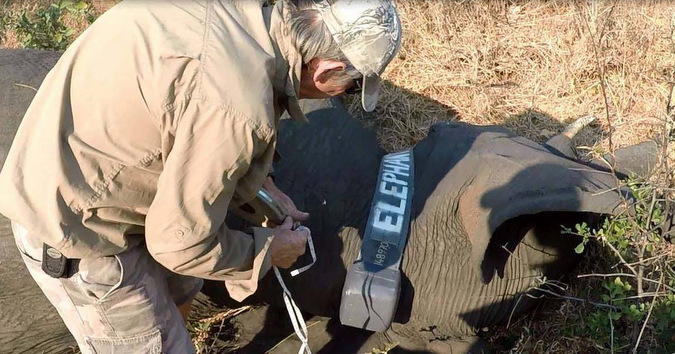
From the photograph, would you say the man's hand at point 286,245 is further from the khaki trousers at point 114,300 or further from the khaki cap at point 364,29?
the khaki cap at point 364,29

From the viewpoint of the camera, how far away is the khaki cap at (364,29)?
8.55 feet

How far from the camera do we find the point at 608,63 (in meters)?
5.55

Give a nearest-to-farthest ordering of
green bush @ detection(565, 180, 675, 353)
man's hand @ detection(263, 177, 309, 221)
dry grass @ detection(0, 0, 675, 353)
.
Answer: green bush @ detection(565, 180, 675, 353) → man's hand @ detection(263, 177, 309, 221) → dry grass @ detection(0, 0, 675, 353)

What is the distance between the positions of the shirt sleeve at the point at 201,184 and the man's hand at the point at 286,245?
302 mm

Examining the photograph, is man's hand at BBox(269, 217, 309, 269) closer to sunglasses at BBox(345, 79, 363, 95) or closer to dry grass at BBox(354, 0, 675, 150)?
sunglasses at BBox(345, 79, 363, 95)

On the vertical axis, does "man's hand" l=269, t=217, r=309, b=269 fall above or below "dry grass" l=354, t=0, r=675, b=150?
above

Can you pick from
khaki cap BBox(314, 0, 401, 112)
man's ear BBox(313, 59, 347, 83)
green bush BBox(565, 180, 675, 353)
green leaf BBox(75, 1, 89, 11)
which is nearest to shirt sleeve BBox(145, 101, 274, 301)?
man's ear BBox(313, 59, 347, 83)

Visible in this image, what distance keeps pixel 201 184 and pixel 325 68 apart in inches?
21.8

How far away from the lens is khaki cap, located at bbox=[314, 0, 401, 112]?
261 centimetres

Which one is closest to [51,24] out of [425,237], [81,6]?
[81,6]

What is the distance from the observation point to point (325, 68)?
2.70m

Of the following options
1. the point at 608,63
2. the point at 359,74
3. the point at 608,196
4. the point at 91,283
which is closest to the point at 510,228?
the point at 608,196

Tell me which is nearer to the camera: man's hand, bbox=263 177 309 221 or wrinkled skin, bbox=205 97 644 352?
man's hand, bbox=263 177 309 221

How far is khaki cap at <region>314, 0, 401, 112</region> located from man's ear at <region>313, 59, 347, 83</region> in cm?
5
